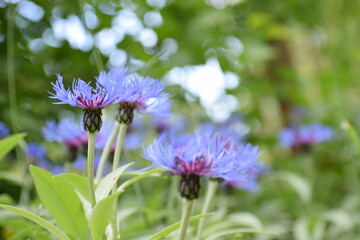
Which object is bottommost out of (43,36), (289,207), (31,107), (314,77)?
(289,207)

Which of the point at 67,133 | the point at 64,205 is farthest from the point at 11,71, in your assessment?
the point at 64,205

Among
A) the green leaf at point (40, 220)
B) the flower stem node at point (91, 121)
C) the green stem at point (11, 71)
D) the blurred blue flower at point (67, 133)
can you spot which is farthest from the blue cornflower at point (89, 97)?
the green stem at point (11, 71)

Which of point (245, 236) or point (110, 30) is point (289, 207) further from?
point (110, 30)

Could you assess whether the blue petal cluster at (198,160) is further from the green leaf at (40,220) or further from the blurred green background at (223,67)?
the blurred green background at (223,67)

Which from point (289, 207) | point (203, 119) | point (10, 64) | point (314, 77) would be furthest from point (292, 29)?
point (10, 64)

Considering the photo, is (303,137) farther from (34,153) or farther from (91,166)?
(91,166)

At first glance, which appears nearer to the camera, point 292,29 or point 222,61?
point 222,61
